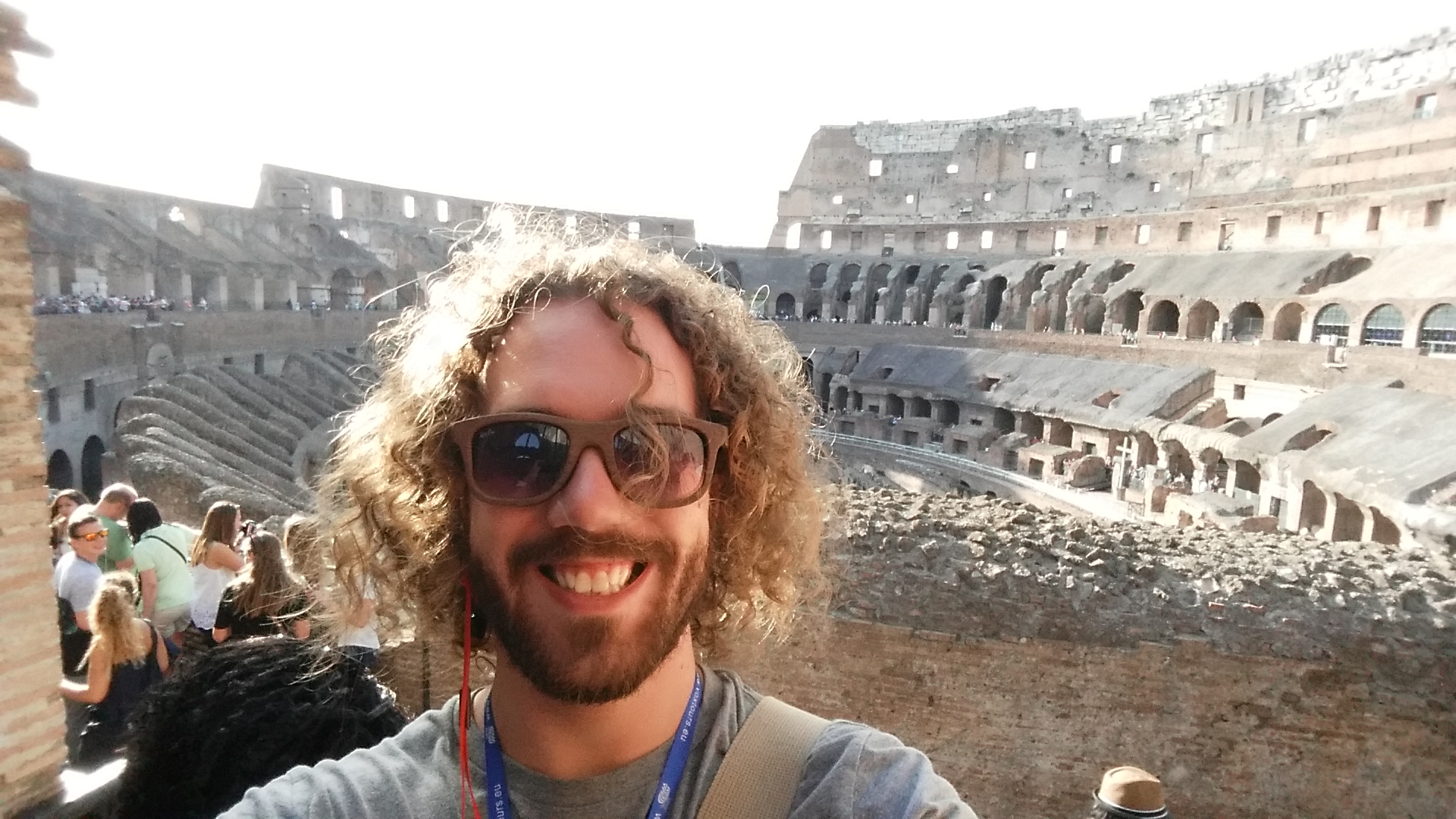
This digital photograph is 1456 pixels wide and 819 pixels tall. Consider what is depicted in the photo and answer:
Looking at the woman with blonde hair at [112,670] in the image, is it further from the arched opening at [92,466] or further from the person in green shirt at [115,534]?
the arched opening at [92,466]

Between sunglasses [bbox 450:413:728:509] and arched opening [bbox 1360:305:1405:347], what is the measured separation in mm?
22871

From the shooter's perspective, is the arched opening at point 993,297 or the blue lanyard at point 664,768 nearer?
the blue lanyard at point 664,768

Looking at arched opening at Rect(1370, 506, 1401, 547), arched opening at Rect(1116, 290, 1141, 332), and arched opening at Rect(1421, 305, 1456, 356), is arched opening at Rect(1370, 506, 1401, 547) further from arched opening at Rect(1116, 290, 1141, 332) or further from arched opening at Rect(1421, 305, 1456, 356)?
arched opening at Rect(1116, 290, 1141, 332)

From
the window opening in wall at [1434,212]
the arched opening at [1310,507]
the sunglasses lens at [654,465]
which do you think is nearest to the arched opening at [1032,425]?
the arched opening at [1310,507]

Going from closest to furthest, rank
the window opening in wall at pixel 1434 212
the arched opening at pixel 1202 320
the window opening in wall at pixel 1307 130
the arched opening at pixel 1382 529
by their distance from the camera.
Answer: the arched opening at pixel 1382 529
the window opening in wall at pixel 1434 212
the arched opening at pixel 1202 320
the window opening in wall at pixel 1307 130

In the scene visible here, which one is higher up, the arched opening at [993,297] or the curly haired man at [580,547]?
the arched opening at [993,297]

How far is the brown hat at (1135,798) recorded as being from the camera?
4.53 metres

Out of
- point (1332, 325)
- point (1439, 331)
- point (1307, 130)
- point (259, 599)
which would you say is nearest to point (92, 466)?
point (259, 599)

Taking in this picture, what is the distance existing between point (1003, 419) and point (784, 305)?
14609 mm

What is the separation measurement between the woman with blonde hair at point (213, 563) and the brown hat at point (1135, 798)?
17.0ft

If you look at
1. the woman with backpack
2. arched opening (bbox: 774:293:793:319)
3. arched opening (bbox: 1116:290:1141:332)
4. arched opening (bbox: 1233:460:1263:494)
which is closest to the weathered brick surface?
the woman with backpack

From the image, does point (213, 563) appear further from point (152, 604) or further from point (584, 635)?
point (584, 635)

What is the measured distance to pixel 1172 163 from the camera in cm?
3138

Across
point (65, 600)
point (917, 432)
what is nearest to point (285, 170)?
point (917, 432)
